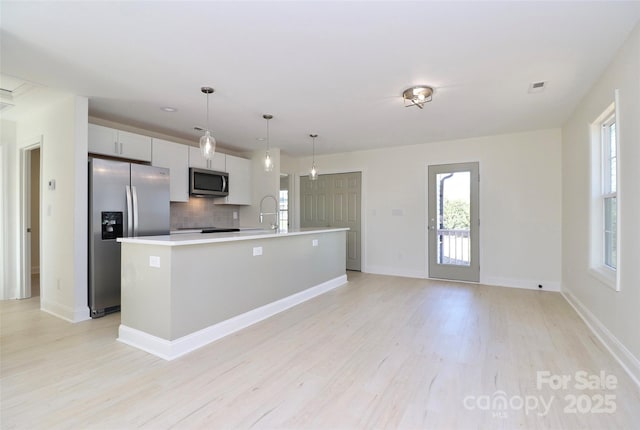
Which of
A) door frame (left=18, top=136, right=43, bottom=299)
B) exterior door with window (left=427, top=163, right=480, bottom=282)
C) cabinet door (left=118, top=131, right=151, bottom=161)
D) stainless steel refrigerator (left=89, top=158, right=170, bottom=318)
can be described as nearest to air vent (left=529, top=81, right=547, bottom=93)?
exterior door with window (left=427, top=163, right=480, bottom=282)

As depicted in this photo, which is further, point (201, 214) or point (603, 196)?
point (201, 214)

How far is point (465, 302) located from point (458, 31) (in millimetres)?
3225

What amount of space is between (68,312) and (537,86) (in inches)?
213

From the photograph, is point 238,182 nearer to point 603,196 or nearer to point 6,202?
point 6,202

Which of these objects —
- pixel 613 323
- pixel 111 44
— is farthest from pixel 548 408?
pixel 111 44

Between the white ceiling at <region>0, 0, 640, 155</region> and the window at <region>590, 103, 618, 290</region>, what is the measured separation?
1.56 ft

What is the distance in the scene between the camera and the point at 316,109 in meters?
3.81

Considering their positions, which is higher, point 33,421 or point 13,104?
point 13,104

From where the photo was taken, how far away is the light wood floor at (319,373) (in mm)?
Result: 1791

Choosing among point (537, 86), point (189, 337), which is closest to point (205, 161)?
point (189, 337)

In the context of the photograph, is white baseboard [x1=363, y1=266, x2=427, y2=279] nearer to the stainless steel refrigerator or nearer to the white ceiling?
the white ceiling

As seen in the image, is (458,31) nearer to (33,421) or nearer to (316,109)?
(316,109)

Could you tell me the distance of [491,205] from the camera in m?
5.10

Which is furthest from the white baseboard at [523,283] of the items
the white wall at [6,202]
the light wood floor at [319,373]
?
the white wall at [6,202]
